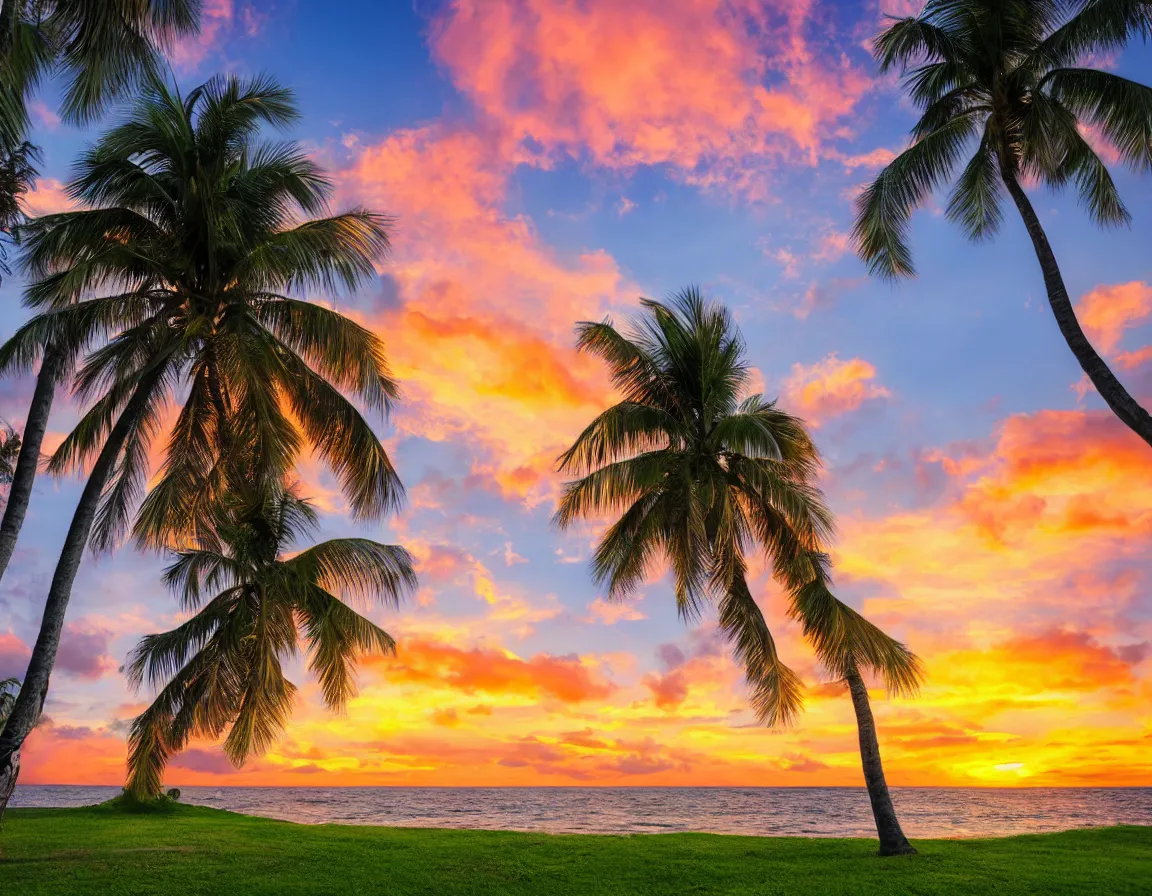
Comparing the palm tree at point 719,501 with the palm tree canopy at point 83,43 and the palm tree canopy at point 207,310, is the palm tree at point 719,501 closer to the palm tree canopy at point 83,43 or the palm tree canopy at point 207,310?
the palm tree canopy at point 207,310

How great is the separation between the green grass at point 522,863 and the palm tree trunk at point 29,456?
4.64m

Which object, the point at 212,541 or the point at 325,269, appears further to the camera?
the point at 212,541

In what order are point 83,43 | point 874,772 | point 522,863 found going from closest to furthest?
point 83,43 < point 522,863 < point 874,772

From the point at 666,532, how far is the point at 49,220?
11984mm

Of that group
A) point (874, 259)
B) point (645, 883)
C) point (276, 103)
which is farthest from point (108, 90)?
point (645, 883)

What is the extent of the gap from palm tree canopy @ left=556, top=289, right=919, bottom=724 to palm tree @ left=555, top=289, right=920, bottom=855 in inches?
0.9

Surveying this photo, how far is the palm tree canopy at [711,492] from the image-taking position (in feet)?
51.7

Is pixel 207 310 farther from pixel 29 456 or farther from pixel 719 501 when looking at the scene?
pixel 719 501

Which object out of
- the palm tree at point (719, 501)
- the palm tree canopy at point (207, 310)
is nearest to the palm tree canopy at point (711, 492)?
the palm tree at point (719, 501)

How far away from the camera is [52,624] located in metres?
11.9

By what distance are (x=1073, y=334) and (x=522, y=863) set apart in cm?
1239

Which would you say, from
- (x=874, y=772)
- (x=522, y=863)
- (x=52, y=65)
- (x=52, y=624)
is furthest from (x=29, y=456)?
(x=874, y=772)

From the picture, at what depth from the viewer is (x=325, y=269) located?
14.1 m

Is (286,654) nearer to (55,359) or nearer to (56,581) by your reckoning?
(56,581)
